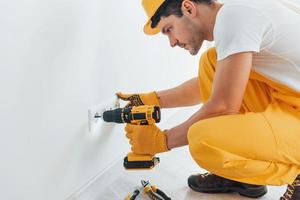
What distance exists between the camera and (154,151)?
1.37 meters

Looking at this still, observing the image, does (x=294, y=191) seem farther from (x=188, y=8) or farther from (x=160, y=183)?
(x=188, y=8)

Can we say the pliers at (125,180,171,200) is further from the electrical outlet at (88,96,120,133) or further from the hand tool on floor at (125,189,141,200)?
the electrical outlet at (88,96,120,133)

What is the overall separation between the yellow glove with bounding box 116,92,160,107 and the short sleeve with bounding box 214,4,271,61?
0.55 m

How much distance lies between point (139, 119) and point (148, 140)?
84 millimetres

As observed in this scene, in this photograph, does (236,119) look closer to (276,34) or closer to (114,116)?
(276,34)

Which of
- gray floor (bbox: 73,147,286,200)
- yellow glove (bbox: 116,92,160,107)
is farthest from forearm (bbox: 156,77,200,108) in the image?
gray floor (bbox: 73,147,286,200)

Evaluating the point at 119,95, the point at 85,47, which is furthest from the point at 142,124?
the point at 85,47

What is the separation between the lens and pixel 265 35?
1.11 metres

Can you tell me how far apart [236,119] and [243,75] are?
0.57 feet

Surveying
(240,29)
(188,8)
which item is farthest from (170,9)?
(240,29)

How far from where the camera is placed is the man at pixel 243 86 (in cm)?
108

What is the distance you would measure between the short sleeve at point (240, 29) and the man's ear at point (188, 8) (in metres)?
0.11

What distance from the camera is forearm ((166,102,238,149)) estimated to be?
1193 millimetres

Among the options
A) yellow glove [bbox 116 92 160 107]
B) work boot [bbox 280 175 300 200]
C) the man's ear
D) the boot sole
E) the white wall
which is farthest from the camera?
yellow glove [bbox 116 92 160 107]
